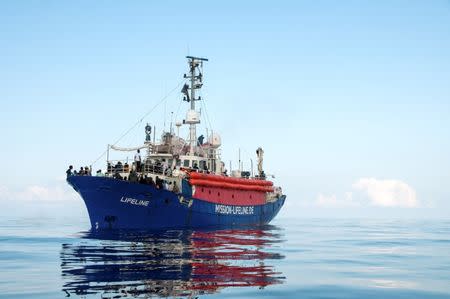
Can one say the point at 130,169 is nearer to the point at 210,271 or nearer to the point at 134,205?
the point at 134,205

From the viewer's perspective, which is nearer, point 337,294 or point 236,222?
point 337,294

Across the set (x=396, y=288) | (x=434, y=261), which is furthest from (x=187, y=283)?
(x=434, y=261)

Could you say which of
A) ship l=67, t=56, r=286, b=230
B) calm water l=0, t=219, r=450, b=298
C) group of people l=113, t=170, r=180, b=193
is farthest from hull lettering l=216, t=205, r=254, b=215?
calm water l=0, t=219, r=450, b=298

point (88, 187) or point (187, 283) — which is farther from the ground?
point (88, 187)

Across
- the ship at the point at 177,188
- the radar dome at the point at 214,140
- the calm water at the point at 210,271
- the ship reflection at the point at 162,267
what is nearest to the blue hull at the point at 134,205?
the ship at the point at 177,188

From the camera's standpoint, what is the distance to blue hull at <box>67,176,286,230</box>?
Answer: 3766 cm

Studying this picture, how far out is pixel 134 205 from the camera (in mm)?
38594

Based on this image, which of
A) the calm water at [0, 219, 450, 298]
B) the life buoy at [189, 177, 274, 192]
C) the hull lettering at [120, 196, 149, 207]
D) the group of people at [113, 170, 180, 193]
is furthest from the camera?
the life buoy at [189, 177, 274, 192]

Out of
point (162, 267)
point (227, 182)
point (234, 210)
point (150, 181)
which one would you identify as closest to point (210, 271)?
point (162, 267)

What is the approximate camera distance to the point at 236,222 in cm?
5053

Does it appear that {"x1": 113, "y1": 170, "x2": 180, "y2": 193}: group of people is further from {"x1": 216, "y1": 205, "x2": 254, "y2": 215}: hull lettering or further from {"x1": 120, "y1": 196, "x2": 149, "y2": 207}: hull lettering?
{"x1": 216, "y1": 205, "x2": 254, "y2": 215}: hull lettering

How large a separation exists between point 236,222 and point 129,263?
3041cm

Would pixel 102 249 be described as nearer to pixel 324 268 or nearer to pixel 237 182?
pixel 324 268

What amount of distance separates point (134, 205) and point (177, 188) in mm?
4142
